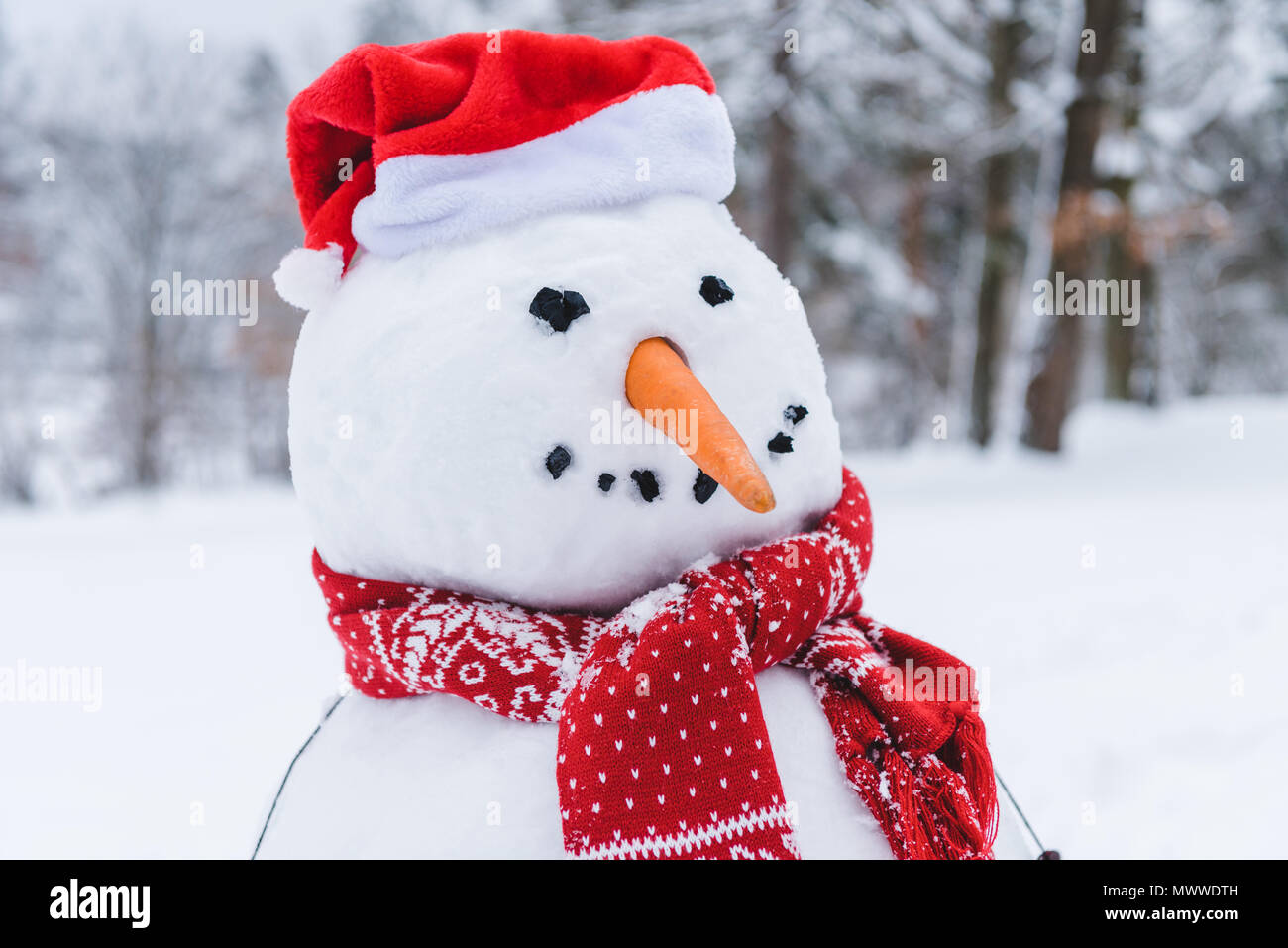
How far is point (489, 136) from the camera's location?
1.15m

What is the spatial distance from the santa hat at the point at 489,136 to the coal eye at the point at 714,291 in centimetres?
16

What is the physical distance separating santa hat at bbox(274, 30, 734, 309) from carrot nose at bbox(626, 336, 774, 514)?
260 millimetres

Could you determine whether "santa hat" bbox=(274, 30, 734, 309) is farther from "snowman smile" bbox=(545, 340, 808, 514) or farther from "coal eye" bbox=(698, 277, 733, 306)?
"snowman smile" bbox=(545, 340, 808, 514)

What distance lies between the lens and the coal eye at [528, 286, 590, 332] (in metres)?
1.03

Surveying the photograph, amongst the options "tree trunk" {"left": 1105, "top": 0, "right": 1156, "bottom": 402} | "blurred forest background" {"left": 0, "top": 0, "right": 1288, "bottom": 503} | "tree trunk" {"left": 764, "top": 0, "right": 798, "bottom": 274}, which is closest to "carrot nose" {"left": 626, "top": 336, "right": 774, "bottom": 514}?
"blurred forest background" {"left": 0, "top": 0, "right": 1288, "bottom": 503}

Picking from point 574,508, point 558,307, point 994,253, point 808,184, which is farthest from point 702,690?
point 808,184

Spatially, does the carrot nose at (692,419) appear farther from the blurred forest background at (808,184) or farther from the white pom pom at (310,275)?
the blurred forest background at (808,184)

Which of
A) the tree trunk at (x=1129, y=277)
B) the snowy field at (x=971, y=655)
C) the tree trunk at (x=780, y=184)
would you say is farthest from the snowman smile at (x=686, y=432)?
the tree trunk at (x=1129, y=277)

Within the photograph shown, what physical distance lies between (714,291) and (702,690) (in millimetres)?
477

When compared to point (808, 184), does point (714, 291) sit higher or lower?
lower

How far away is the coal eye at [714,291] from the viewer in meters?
1.11

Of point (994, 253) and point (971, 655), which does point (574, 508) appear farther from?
point (994, 253)
